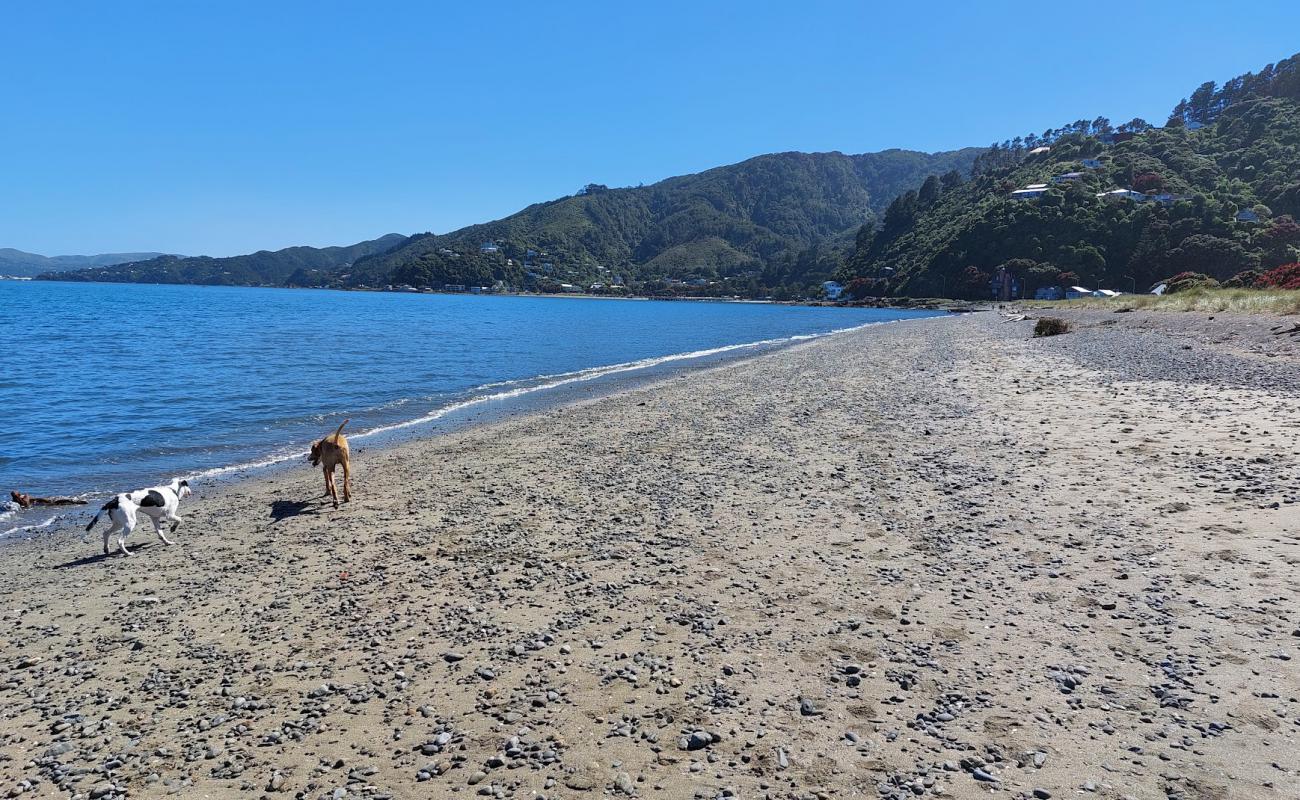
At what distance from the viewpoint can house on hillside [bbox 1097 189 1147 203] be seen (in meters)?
110

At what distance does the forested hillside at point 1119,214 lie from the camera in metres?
92.6

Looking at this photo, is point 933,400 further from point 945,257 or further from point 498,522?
point 945,257

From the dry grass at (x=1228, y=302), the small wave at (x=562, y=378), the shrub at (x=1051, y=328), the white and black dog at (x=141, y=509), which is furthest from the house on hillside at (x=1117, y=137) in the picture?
the white and black dog at (x=141, y=509)

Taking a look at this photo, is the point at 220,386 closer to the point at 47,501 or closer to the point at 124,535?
the point at 47,501

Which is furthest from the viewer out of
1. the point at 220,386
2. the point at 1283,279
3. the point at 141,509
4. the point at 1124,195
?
the point at 1124,195

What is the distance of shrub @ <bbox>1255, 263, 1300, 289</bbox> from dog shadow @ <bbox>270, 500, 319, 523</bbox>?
51599mm

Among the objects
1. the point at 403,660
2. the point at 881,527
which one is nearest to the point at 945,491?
the point at 881,527

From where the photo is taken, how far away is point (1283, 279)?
1650 inches

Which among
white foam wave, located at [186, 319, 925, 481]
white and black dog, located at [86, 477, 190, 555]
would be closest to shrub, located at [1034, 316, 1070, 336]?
white foam wave, located at [186, 319, 925, 481]

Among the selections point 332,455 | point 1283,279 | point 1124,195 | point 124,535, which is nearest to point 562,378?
point 332,455

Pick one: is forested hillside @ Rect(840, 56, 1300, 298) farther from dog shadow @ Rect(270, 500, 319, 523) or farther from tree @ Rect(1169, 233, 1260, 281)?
dog shadow @ Rect(270, 500, 319, 523)

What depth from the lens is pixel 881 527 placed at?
26.7ft

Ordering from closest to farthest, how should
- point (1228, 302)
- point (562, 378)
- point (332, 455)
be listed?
point (332, 455), point (562, 378), point (1228, 302)

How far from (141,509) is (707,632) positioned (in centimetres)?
823
